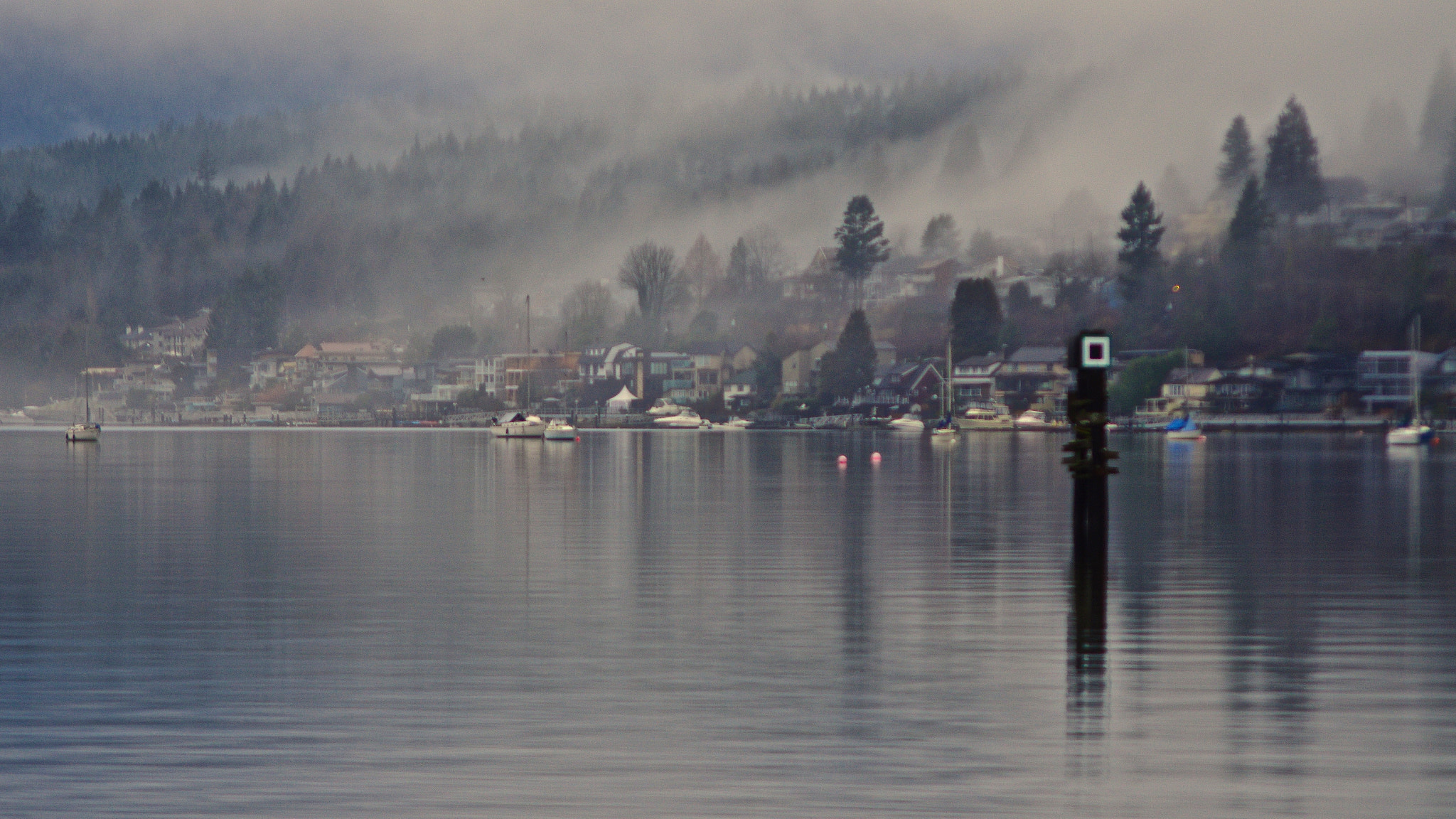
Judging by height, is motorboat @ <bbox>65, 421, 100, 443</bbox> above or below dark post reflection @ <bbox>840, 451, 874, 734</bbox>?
below

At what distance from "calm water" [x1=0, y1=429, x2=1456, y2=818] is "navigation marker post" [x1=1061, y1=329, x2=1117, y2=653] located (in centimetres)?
65

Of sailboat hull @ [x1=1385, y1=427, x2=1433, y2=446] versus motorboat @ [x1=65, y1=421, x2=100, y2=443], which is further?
motorboat @ [x1=65, y1=421, x2=100, y2=443]

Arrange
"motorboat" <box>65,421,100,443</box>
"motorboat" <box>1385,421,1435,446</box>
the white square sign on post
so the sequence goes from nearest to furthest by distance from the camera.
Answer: the white square sign on post → "motorboat" <box>1385,421,1435,446</box> → "motorboat" <box>65,421,100,443</box>

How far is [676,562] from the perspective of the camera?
34.3m

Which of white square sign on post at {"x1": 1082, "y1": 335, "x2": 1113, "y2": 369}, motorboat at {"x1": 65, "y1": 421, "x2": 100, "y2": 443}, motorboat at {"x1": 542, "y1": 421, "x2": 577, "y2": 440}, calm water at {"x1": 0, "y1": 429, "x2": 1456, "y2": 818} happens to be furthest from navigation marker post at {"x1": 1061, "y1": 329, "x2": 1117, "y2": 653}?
motorboat at {"x1": 65, "y1": 421, "x2": 100, "y2": 443}

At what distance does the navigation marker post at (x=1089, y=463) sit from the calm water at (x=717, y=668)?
2.13ft

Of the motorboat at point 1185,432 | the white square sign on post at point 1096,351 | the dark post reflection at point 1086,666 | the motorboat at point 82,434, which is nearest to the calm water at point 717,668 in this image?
the dark post reflection at point 1086,666

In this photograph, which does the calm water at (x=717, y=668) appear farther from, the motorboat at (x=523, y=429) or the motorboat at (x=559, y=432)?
the motorboat at (x=523, y=429)

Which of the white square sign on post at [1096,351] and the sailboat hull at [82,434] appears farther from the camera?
the sailboat hull at [82,434]

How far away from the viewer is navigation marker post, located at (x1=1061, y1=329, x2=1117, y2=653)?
28.7 meters

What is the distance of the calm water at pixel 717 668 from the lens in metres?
13.9

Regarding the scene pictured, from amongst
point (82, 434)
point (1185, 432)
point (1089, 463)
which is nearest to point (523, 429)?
point (82, 434)

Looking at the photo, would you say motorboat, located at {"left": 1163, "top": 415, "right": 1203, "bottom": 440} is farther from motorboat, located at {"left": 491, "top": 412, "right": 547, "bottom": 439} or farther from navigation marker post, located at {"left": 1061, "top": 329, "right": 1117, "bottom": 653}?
navigation marker post, located at {"left": 1061, "top": 329, "right": 1117, "bottom": 653}

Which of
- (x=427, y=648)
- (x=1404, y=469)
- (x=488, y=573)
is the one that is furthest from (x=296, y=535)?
(x=1404, y=469)
